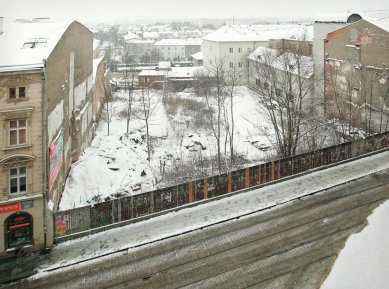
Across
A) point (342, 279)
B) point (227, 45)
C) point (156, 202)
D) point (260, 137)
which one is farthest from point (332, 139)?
point (227, 45)

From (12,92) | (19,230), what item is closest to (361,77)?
(12,92)

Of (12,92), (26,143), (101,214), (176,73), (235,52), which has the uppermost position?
(235,52)

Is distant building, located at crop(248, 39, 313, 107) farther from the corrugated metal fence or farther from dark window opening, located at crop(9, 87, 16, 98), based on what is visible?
dark window opening, located at crop(9, 87, 16, 98)

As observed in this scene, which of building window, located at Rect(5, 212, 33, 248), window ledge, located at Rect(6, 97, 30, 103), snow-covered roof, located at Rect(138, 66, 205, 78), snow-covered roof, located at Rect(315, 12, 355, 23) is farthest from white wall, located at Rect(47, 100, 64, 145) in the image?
snow-covered roof, located at Rect(138, 66, 205, 78)

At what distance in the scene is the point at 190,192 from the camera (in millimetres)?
18703

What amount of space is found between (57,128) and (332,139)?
63.0 feet

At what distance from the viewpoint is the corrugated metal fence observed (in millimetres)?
→ 16797

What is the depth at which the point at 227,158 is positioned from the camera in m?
31.1

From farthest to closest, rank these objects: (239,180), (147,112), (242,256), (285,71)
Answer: (147,112), (285,71), (239,180), (242,256)

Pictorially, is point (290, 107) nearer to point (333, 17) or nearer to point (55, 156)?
point (333, 17)

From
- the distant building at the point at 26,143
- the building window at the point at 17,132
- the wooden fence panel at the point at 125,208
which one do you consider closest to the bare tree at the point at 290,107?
the wooden fence panel at the point at 125,208

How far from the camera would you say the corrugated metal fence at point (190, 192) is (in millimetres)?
16797

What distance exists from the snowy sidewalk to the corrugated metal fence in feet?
1.55

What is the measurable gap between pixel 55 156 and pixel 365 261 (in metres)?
13.7
